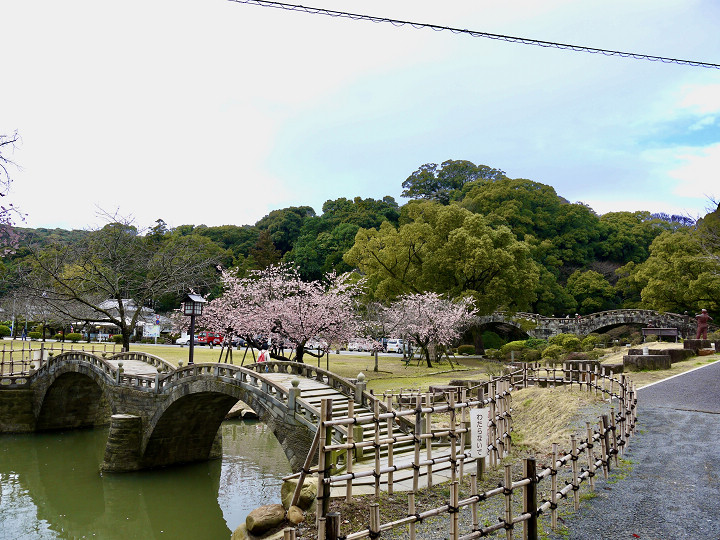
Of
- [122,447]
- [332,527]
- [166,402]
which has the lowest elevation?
[122,447]

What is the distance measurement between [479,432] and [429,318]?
2925 cm

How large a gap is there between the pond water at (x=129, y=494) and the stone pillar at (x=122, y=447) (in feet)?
1.17

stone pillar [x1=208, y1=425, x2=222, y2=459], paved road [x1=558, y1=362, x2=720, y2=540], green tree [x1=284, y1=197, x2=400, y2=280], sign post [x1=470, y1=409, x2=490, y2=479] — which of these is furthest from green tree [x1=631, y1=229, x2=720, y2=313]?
sign post [x1=470, y1=409, x2=490, y2=479]

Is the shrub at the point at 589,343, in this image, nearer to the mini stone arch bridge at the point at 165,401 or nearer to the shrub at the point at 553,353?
the shrub at the point at 553,353

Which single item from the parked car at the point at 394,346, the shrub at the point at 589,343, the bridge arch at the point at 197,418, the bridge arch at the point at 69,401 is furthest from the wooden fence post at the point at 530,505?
the parked car at the point at 394,346

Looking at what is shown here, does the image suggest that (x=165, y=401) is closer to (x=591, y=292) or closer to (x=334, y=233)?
(x=591, y=292)

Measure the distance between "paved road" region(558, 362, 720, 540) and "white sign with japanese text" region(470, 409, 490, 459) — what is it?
78.6 inches

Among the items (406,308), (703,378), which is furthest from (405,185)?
(703,378)

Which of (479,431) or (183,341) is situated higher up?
(479,431)

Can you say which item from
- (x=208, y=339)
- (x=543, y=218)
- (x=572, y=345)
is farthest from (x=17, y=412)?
(x=543, y=218)

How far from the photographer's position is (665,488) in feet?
30.3

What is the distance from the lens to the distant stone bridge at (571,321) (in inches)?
1762

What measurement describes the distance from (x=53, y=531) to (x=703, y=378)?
23.4m

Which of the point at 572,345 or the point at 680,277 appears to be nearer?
the point at 572,345
